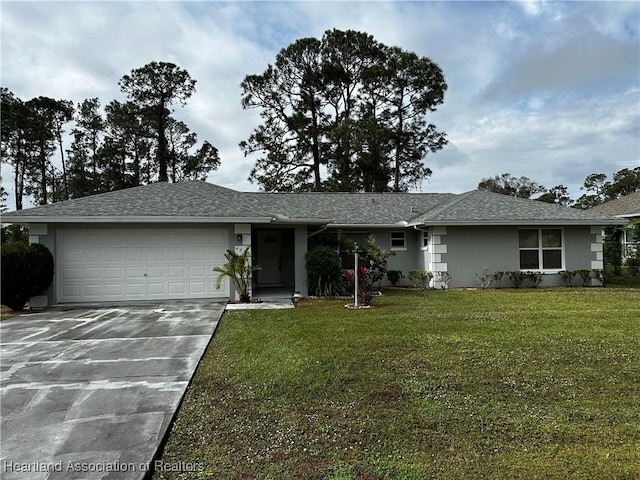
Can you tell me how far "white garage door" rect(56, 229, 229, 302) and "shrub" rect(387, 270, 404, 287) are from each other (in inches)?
249

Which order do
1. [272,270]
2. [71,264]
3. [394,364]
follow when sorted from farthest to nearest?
1. [272,270]
2. [71,264]
3. [394,364]

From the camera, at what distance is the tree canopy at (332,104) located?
1174 inches

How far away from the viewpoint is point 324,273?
13.3 meters

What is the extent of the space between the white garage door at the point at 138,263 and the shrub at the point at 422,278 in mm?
6630

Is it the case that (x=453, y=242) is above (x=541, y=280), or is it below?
above

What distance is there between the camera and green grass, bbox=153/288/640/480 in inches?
125

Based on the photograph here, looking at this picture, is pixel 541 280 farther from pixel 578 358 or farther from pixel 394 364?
pixel 394 364

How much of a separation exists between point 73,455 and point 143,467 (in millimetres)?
683

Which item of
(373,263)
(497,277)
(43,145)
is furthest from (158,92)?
(497,277)

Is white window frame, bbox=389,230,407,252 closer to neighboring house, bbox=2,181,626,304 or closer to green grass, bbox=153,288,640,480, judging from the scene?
neighboring house, bbox=2,181,626,304

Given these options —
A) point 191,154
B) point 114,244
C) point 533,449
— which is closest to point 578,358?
point 533,449

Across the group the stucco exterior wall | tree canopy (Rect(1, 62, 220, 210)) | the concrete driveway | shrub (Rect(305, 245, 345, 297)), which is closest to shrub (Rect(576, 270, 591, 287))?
the stucco exterior wall

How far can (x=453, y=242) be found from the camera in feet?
48.3

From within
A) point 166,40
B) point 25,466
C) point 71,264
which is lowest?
point 25,466
